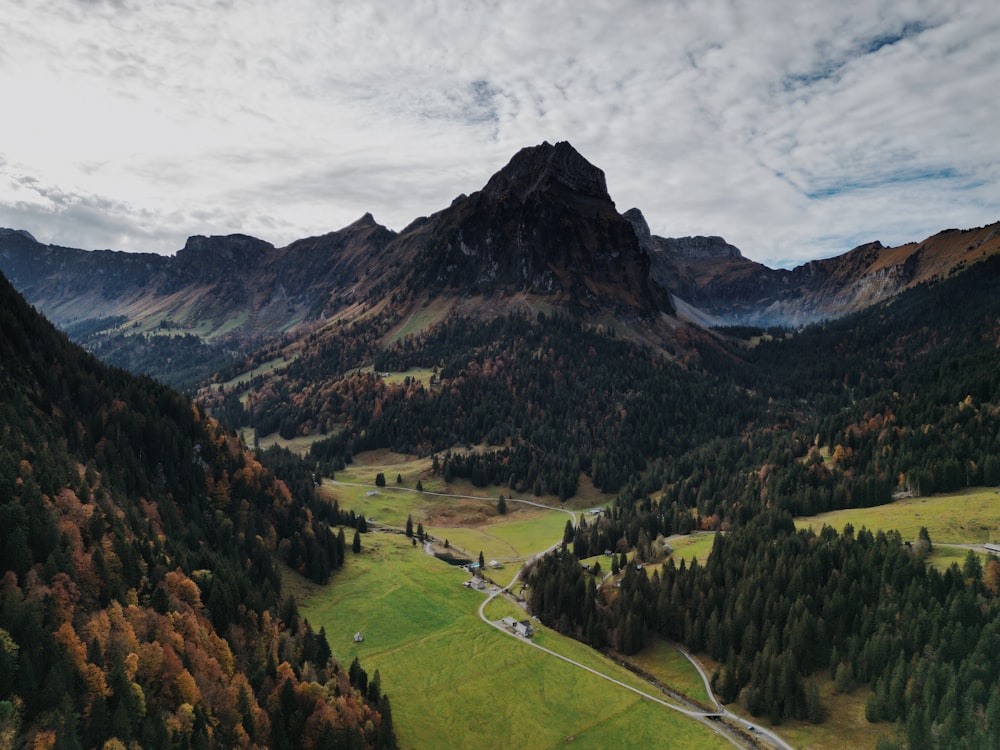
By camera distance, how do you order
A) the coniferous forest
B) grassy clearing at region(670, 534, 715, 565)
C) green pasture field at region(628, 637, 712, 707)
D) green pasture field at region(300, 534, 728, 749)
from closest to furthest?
1. the coniferous forest
2. green pasture field at region(300, 534, 728, 749)
3. green pasture field at region(628, 637, 712, 707)
4. grassy clearing at region(670, 534, 715, 565)

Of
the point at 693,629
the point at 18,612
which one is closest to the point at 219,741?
the point at 18,612

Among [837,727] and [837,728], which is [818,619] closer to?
[837,727]

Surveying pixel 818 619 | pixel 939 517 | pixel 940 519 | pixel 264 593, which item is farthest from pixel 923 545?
pixel 264 593

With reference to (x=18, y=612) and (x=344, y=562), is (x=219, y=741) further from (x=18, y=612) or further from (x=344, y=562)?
(x=344, y=562)

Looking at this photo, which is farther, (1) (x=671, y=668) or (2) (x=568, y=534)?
(2) (x=568, y=534)

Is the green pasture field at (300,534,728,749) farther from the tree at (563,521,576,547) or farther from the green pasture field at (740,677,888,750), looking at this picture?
the tree at (563,521,576,547)

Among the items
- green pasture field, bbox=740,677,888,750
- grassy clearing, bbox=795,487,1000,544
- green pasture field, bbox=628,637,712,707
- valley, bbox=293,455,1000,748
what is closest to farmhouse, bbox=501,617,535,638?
valley, bbox=293,455,1000,748

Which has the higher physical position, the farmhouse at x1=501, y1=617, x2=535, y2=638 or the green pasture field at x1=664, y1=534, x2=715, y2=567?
the green pasture field at x1=664, y1=534, x2=715, y2=567
